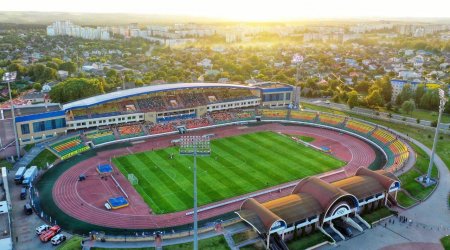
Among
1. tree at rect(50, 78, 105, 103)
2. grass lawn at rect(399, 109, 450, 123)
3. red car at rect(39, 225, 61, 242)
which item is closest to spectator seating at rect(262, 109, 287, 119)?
grass lawn at rect(399, 109, 450, 123)

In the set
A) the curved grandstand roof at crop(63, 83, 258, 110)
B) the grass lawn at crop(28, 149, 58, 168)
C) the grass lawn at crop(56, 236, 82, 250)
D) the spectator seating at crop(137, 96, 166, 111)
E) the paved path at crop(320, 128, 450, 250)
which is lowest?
the paved path at crop(320, 128, 450, 250)

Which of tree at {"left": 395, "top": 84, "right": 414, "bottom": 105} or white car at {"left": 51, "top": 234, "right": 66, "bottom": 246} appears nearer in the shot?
white car at {"left": 51, "top": 234, "right": 66, "bottom": 246}

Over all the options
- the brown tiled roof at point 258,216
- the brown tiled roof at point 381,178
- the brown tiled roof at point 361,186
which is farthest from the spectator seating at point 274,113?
the brown tiled roof at point 258,216

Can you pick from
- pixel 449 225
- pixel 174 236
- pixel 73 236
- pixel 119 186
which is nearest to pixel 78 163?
pixel 119 186

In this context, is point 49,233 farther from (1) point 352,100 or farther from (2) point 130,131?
(1) point 352,100

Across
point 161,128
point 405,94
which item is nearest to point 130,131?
point 161,128

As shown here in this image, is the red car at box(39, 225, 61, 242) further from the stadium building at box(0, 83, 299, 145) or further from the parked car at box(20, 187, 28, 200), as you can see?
the stadium building at box(0, 83, 299, 145)
